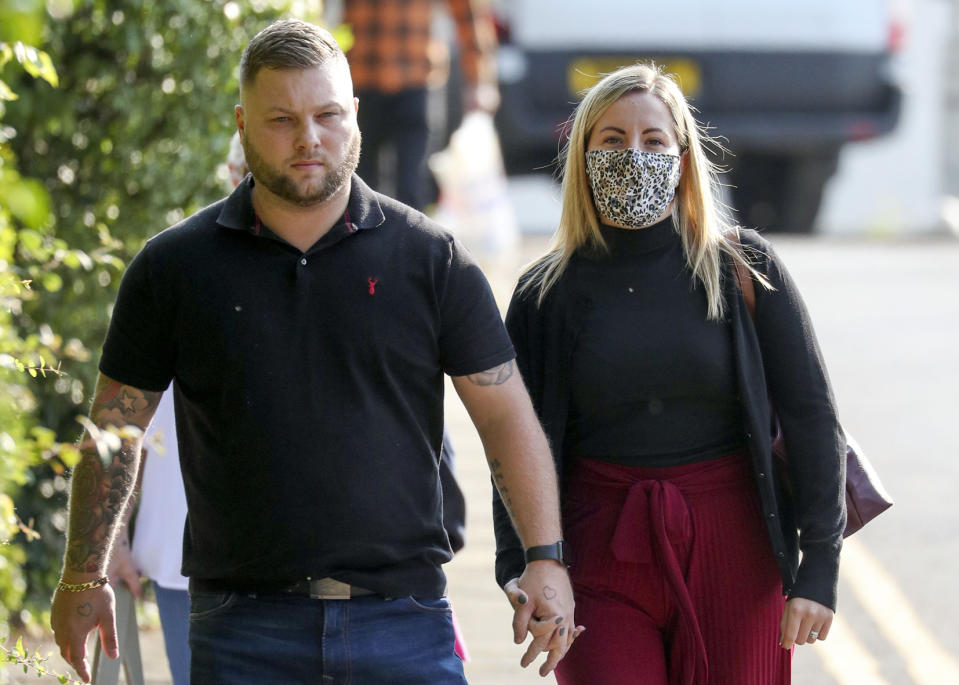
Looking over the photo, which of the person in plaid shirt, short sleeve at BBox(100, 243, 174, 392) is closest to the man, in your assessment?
short sleeve at BBox(100, 243, 174, 392)

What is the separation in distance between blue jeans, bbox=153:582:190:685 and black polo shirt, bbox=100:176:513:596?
76cm

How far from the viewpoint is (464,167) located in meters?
14.0

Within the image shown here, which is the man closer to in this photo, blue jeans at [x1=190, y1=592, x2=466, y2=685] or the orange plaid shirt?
blue jeans at [x1=190, y1=592, x2=466, y2=685]

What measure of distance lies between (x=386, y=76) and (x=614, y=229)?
4153 mm

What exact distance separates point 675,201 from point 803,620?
37.7 inches

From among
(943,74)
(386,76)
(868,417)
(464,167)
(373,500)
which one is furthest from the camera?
(943,74)

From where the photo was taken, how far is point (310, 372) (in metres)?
3.19

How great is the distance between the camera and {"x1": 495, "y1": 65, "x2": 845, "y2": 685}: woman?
12.0 feet

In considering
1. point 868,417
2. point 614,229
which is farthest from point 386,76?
point 614,229

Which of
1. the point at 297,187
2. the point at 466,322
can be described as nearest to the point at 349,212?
the point at 297,187

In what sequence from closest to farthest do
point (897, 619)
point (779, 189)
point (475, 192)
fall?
point (897, 619) → point (475, 192) → point (779, 189)

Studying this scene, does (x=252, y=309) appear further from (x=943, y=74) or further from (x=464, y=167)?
(x=943, y=74)

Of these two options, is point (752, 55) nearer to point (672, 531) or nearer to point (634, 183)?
point (634, 183)

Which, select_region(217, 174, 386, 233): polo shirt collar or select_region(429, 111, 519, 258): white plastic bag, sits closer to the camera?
select_region(217, 174, 386, 233): polo shirt collar
